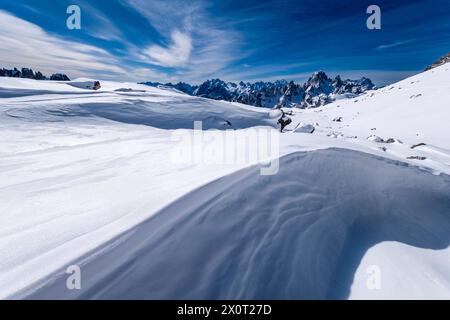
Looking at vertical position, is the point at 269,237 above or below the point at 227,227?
below

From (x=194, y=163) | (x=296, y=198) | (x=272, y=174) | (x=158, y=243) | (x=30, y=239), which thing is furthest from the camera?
(x=194, y=163)

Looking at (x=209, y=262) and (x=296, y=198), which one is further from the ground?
(x=296, y=198)

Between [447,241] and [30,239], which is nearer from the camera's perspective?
[30,239]

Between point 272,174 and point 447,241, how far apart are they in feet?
7.87

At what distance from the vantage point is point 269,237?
240 centimetres

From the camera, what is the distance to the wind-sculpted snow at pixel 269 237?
1.86 m

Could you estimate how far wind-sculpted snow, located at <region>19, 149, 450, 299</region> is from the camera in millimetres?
1859
